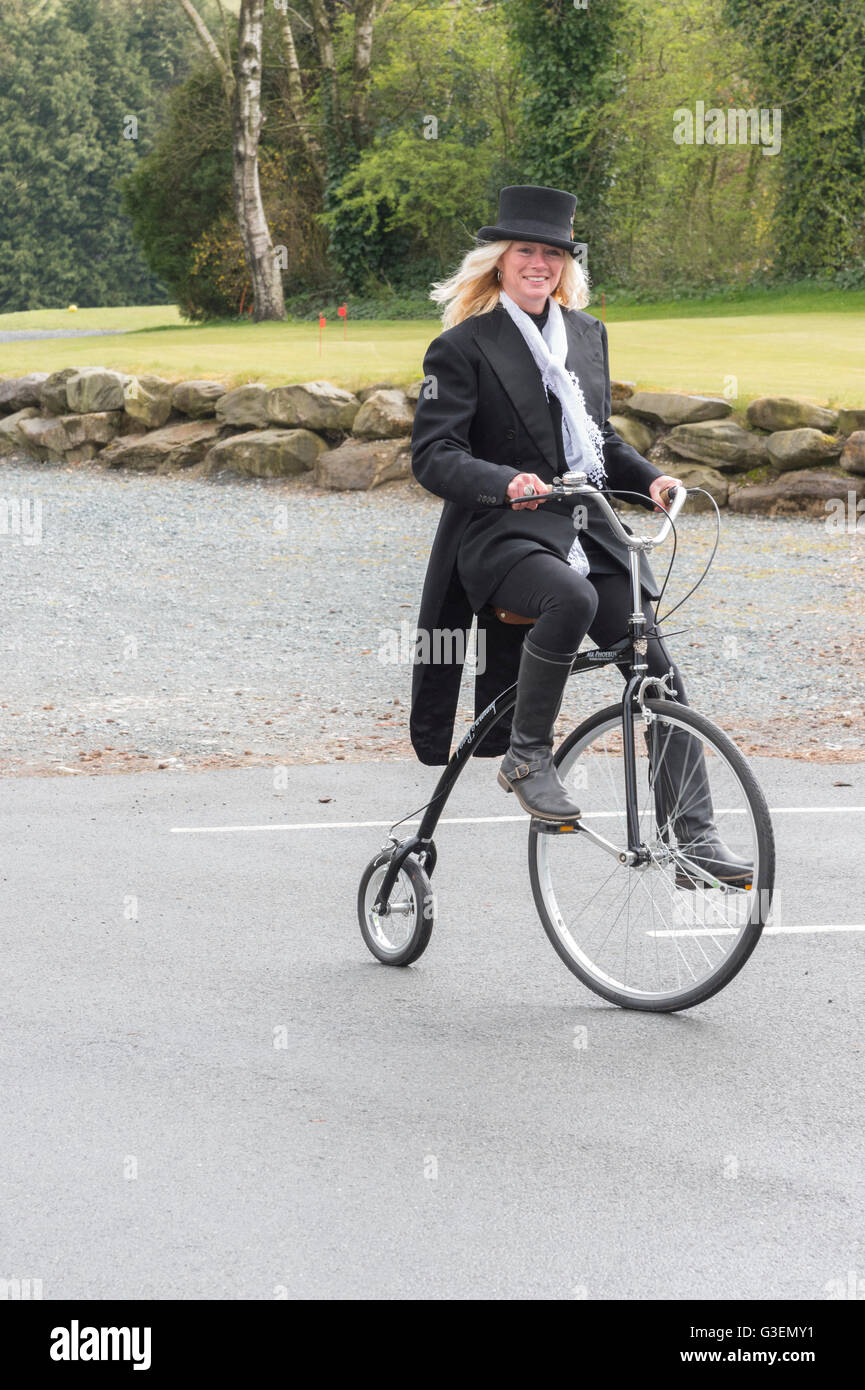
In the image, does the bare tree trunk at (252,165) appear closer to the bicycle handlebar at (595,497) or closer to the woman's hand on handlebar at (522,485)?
the bicycle handlebar at (595,497)

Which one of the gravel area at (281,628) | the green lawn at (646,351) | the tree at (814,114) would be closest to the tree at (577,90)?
the tree at (814,114)

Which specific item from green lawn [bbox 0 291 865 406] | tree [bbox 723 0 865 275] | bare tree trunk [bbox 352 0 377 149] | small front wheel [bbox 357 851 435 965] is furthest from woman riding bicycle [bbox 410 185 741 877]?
bare tree trunk [bbox 352 0 377 149]

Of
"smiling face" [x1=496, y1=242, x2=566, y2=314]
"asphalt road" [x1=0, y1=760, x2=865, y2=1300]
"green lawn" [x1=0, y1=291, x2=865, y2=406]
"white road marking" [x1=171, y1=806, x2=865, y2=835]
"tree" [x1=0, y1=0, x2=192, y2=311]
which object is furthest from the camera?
"tree" [x1=0, y1=0, x2=192, y2=311]

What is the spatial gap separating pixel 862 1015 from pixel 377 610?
26.3ft

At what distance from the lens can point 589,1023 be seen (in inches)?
177

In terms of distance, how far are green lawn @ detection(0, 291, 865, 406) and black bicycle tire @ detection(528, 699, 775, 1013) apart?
1273cm

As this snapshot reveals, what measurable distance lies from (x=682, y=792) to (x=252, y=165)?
27733mm

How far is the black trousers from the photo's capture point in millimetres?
4230

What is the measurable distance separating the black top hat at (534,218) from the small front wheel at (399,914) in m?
1.86

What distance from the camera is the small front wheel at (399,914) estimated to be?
484 centimetres

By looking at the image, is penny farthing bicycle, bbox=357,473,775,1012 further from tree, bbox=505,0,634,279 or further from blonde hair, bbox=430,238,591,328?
tree, bbox=505,0,634,279

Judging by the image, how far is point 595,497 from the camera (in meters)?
4.29

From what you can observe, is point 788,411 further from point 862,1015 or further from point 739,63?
point 739,63

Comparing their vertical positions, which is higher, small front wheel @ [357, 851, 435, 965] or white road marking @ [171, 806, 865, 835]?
small front wheel @ [357, 851, 435, 965]
